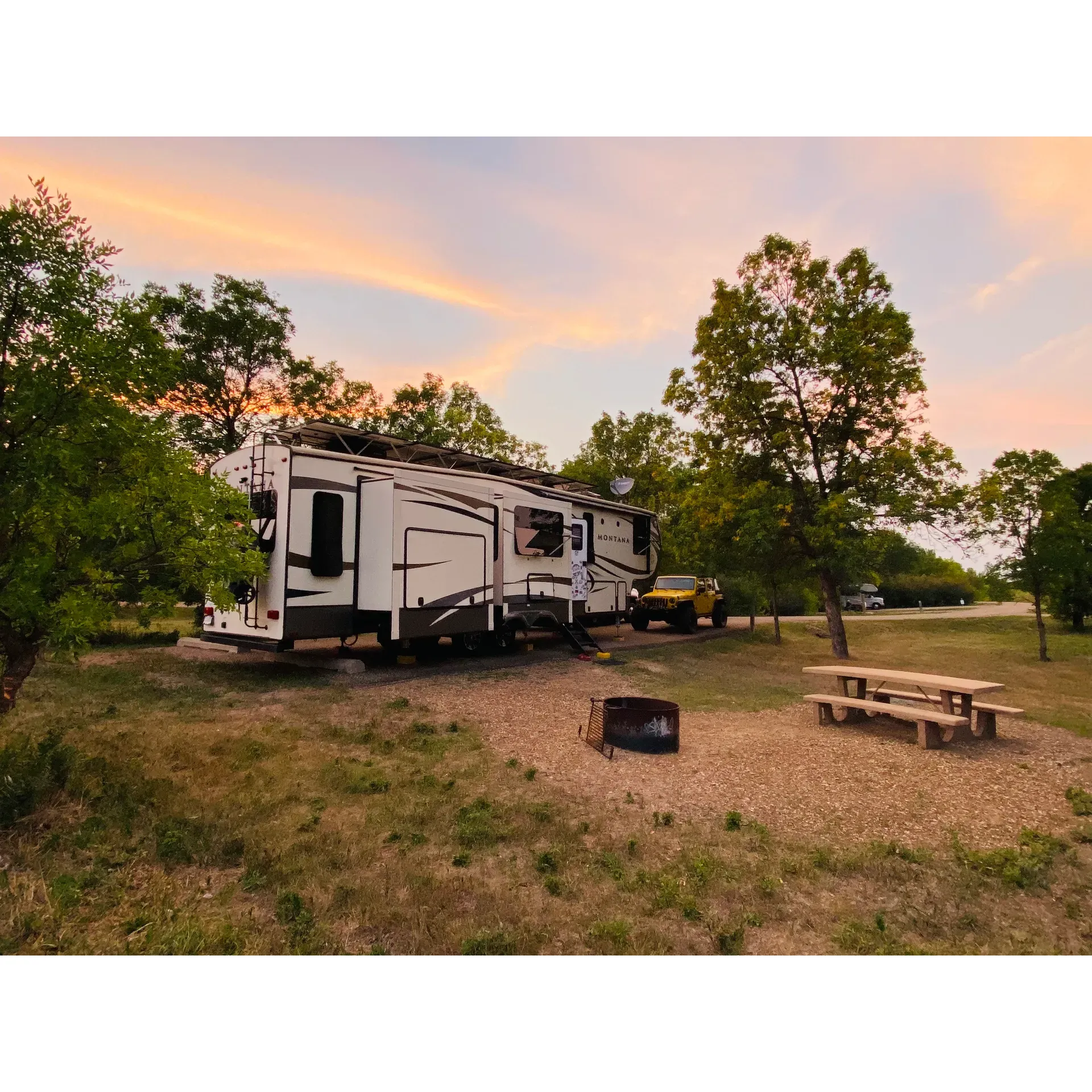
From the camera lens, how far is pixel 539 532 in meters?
12.6

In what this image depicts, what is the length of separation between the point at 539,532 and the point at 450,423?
42.5 feet

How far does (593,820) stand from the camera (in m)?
4.60

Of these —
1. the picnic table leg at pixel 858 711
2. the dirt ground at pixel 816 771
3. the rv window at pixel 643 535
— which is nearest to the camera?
the dirt ground at pixel 816 771

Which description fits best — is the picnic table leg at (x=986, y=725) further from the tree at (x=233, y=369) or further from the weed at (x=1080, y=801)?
the tree at (x=233, y=369)

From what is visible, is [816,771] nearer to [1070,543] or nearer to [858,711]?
[858,711]

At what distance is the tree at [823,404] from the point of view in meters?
13.5

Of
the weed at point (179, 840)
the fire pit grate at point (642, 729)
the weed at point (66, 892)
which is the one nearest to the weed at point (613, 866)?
the fire pit grate at point (642, 729)

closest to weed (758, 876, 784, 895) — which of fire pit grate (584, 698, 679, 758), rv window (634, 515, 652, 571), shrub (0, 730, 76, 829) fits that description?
fire pit grate (584, 698, 679, 758)

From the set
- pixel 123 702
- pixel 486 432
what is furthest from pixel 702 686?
pixel 486 432

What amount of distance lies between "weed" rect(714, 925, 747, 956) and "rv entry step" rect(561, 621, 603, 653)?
9817 millimetres

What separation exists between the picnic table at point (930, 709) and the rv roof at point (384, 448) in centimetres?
804

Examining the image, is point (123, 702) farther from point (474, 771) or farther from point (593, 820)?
point (593, 820)

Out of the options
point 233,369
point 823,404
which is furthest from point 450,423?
point 823,404

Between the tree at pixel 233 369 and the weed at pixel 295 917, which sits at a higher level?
the tree at pixel 233 369
